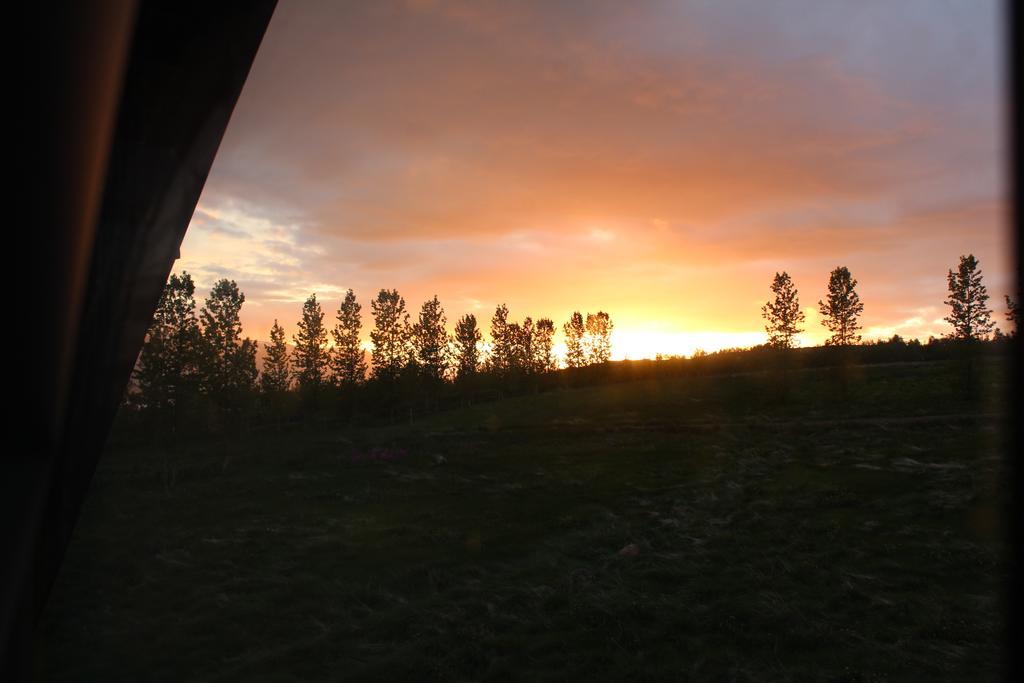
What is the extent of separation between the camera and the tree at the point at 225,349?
58656 millimetres

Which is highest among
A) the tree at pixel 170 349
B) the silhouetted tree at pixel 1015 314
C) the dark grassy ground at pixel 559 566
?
the tree at pixel 170 349

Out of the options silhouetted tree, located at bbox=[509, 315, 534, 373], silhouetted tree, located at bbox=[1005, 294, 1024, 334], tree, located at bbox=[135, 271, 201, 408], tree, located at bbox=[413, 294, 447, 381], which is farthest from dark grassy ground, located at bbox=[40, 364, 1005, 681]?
silhouetted tree, located at bbox=[509, 315, 534, 373]

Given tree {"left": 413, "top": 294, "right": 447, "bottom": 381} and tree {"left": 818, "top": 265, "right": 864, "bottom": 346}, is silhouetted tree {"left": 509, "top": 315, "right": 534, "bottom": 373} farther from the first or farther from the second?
tree {"left": 818, "top": 265, "right": 864, "bottom": 346}

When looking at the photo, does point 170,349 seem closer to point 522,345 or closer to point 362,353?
point 362,353

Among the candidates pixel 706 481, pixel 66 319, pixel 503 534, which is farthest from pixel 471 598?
pixel 706 481

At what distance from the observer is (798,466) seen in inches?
1172

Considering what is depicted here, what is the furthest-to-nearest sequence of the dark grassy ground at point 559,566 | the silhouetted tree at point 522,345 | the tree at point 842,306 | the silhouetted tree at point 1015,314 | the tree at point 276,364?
the silhouetted tree at point 522,345
the tree at point 276,364
the tree at point 842,306
the dark grassy ground at point 559,566
the silhouetted tree at point 1015,314

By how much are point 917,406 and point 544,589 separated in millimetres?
39648

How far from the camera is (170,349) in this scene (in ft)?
176

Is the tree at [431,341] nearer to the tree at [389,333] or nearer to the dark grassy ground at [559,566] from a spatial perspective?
the tree at [389,333]

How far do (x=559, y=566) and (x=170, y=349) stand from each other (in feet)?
161

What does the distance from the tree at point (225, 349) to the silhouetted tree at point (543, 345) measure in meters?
52.0

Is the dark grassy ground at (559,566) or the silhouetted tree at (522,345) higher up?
the silhouetted tree at (522,345)

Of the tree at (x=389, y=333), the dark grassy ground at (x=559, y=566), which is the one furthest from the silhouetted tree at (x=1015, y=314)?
the tree at (x=389, y=333)
